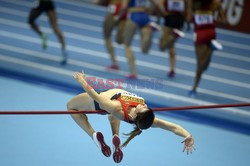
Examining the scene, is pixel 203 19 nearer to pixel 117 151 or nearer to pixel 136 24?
pixel 136 24

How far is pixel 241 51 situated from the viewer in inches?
523

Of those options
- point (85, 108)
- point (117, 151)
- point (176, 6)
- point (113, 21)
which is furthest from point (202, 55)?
point (117, 151)

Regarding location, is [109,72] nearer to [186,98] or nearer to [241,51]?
[186,98]

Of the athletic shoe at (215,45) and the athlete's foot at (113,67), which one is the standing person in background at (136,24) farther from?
the athletic shoe at (215,45)

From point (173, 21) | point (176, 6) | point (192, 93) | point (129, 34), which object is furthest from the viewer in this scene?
point (176, 6)

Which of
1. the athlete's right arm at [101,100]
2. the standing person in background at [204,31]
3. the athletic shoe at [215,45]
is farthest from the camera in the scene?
the standing person in background at [204,31]

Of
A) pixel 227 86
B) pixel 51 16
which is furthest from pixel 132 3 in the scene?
pixel 227 86

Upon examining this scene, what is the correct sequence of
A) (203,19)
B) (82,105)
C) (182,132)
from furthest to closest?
(203,19) < (82,105) < (182,132)

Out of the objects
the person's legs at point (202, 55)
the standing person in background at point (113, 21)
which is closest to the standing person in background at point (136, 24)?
the standing person in background at point (113, 21)

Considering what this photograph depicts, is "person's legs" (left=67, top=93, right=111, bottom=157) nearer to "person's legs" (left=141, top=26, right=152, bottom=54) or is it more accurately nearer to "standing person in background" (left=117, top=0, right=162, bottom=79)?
"standing person in background" (left=117, top=0, right=162, bottom=79)

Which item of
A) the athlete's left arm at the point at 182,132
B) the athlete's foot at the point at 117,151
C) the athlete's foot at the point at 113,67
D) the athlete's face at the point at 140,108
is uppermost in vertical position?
the athlete's face at the point at 140,108

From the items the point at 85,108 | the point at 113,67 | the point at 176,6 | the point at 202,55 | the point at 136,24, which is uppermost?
the point at 176,6

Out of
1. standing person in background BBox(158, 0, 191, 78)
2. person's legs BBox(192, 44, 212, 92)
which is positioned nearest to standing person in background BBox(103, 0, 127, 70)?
standing person in background BBox(158, 0, 191, 78)

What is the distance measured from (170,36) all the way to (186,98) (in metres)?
1.20
